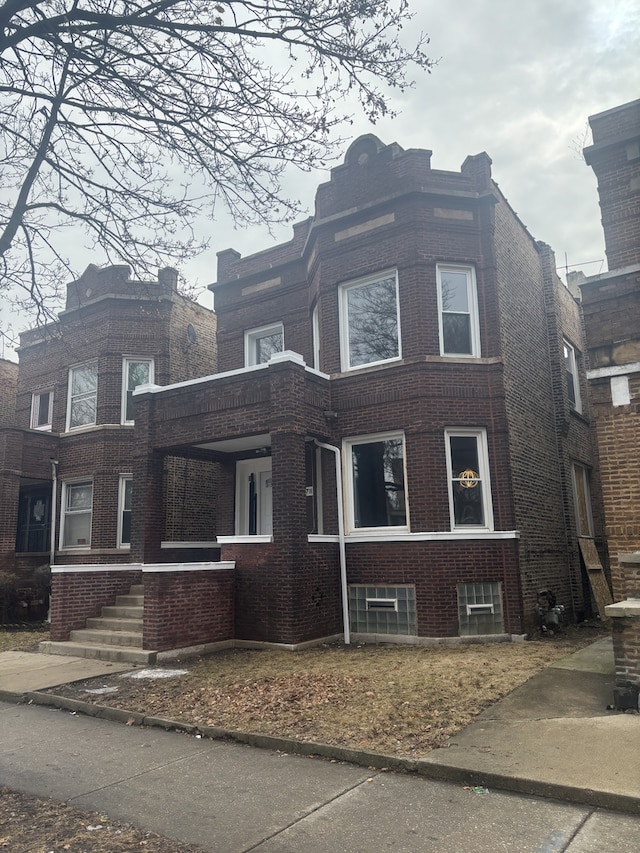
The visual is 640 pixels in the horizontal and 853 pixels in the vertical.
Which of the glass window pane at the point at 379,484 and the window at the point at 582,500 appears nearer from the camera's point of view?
the glass window pane at the point at 379,484

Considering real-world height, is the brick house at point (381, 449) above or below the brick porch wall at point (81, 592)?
above

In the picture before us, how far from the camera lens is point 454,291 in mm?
12453

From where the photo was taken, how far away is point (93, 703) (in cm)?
748

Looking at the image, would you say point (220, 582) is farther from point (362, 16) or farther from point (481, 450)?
point (362, 16)

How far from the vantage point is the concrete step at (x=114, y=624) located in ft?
36.1

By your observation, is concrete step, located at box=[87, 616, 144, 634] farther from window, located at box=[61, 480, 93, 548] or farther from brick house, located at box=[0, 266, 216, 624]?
window, located at box=[61, 480, 93, 548]

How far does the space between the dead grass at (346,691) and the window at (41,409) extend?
1208 centimetres

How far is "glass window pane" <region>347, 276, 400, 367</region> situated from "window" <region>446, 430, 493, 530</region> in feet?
6.76

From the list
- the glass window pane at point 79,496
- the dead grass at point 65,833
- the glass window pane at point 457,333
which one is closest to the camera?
the dead grass at point 65,833

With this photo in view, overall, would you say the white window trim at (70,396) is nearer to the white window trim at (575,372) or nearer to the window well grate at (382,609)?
the window well grate at (382,609)

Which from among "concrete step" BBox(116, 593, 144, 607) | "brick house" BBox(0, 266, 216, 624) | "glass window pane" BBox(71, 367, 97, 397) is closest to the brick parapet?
"concrete step" BBox(116, 593, 144, 607)

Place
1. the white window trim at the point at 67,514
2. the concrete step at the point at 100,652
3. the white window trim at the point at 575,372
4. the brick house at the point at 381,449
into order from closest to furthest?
1. the concrete step at the point at 100,652
2. the brick house at the point at 381,449
3. the white window trim at the point at 575,372
4. the white window trim at the point at 67,514

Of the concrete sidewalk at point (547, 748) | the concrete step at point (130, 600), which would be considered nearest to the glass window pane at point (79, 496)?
the concrete step at point (130, 600)

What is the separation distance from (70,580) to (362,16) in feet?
32.6
